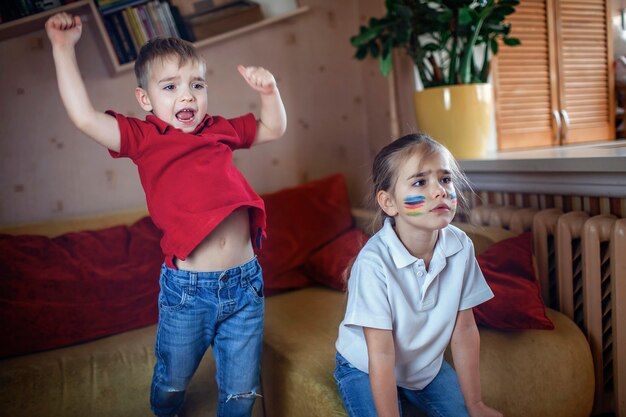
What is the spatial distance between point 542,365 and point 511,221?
53cm

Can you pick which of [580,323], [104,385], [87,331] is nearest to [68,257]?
[87,331]

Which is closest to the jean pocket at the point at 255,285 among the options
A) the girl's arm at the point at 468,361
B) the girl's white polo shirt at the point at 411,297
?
the girl's white polo shirt at the point at 411,297

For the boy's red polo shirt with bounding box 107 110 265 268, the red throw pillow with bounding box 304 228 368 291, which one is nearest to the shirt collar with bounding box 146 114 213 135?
the boy's red polo shirt with bounding box 107 110 265 268

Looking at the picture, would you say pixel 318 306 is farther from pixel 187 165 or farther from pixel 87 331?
pixel 187 165

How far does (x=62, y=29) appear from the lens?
0.98 m

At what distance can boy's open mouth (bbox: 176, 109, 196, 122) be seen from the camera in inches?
42.3

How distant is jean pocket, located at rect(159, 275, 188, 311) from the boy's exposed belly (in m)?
0.04

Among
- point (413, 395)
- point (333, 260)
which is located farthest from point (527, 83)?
point (413, 395)

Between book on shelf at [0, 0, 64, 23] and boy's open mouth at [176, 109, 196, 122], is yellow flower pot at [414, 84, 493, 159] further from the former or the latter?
book on shelf at [0, 0, 64, 23]

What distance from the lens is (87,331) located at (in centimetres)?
164

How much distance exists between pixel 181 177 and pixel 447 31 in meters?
1.22

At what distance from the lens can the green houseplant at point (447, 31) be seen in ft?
5.95

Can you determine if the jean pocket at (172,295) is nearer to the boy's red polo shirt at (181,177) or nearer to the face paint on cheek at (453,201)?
the boy's red polo shirt at (181,177)

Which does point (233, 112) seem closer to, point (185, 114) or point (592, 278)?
point (185, 114)
